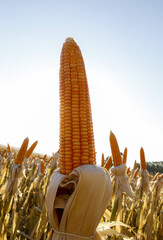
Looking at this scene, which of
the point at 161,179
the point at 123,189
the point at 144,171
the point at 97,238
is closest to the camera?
the point at 97,238

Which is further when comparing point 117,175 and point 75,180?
point 117,175

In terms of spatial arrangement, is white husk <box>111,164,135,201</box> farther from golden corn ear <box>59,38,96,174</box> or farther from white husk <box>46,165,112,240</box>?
white husk <box>46,165,112,240</box>

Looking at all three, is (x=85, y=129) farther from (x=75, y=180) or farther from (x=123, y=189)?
(x=123, y=189)

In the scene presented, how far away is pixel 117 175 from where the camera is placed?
10.5ft

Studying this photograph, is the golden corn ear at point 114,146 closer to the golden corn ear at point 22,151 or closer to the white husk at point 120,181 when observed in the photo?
the white husk at point 120,181

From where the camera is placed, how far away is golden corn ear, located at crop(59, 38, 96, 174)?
6.42 ft

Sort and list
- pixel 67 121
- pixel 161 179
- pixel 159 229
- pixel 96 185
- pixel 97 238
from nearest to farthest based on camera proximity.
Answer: pixel 96 185
pixel 97 238
pixel 67 121
pixel 159 229
pixel 161 179

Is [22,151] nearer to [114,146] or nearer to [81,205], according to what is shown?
[114,146]

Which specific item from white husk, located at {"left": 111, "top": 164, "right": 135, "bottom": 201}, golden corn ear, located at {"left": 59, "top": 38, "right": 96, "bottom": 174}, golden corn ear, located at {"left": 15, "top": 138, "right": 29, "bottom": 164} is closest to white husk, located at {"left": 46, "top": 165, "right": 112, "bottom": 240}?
golden corn ear, located at {"left": 59, "top": 38, "right": 96, "bottom": 174}

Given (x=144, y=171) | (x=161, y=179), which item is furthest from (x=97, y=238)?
(x=161, y=179)

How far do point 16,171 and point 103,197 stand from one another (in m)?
2.46

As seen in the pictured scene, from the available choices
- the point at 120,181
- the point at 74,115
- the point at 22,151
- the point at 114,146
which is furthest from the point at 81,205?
the point at 22,151

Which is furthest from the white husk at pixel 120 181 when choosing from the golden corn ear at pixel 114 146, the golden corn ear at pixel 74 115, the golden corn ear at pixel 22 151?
the golden corn ear at pixel 22 151

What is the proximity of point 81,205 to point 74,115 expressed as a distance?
853 mm
